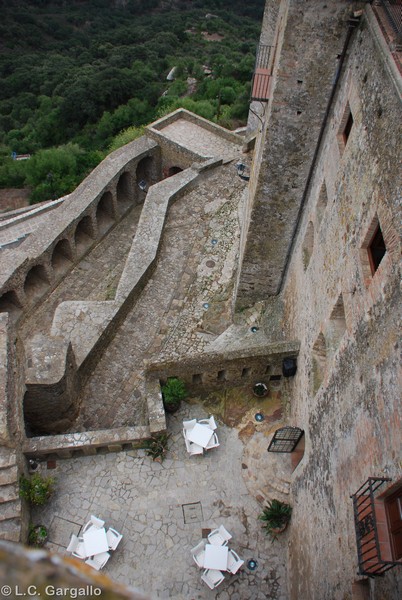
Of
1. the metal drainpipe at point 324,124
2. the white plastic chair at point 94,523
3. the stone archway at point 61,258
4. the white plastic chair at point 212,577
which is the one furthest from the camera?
the stone archway at point 61,258

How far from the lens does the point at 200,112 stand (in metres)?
27.4

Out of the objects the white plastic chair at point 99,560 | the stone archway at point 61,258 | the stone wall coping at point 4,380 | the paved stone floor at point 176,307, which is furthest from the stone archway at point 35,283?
the white plastic chair at point 99,560

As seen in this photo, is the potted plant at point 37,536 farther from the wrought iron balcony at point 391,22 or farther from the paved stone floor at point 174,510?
the wrought iron balcony at point 391,22

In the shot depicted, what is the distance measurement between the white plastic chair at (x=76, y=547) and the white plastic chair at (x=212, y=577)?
81.8 inches

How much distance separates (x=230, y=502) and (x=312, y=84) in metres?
7.79

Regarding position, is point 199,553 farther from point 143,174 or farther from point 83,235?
point 143,174

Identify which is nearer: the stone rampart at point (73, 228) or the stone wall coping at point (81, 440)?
the stone wall coping at point (81, 440)

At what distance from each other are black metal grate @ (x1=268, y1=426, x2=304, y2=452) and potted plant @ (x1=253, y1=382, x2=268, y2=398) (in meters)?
1.24

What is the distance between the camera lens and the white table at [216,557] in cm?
839

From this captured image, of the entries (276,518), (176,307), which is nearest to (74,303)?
(176,307)

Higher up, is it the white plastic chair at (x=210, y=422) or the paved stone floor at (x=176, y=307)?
the paved stone floor at (x=176, y=307)

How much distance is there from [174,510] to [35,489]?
2532 mm

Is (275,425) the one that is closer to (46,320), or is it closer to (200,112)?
(46,320)

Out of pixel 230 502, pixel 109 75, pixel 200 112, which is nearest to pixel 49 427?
pixel 230 502
